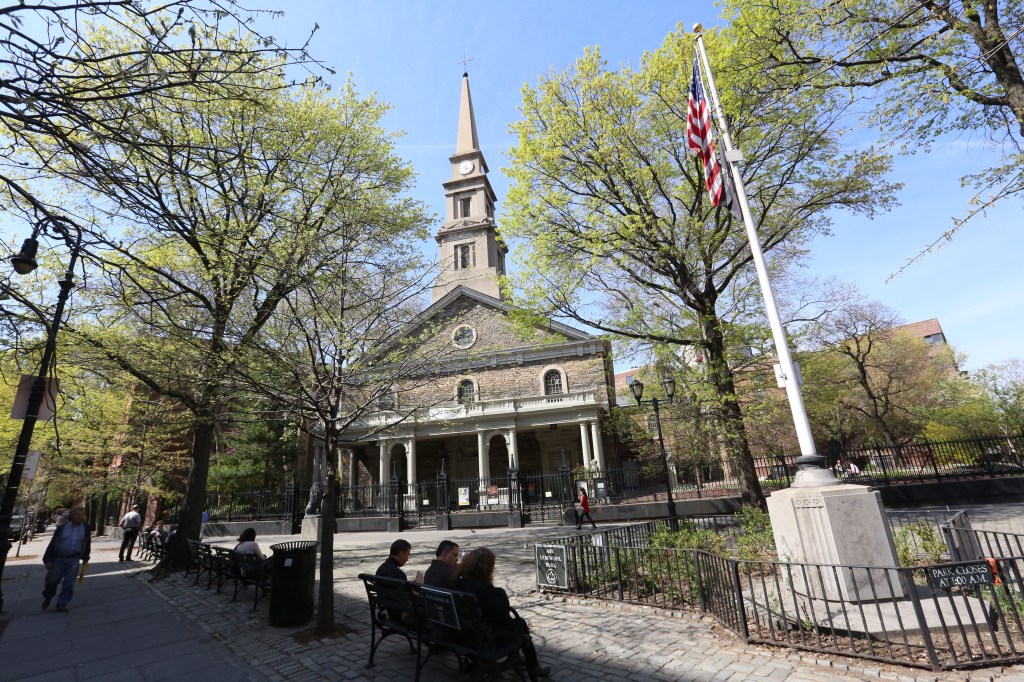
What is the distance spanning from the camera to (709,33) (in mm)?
11391

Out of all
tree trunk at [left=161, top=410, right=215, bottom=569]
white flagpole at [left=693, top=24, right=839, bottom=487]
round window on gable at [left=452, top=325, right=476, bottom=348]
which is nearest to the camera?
white flagpole at [left=693, top=24, right=839, bottom=487]

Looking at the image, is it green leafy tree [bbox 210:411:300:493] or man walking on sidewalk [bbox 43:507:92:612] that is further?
green leafy tree [bbox 210:411:300:493]

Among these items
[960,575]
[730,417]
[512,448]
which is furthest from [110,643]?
[512,448]

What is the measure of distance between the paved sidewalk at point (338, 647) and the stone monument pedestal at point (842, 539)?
0.95 metres

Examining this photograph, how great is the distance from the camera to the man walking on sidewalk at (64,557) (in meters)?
8.30

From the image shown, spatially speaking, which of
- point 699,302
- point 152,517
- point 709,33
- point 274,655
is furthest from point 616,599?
point 152,517

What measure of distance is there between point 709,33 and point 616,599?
12688 millimetres

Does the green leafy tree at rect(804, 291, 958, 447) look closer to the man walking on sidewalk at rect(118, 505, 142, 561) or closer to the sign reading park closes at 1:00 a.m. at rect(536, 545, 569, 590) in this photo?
the sign reading park closes at 1:00 a.m. at rect(536, 545, 569, 590)

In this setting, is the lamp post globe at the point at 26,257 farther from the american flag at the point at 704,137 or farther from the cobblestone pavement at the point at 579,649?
the american flag at the point at 704,137

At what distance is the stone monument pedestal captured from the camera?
16.7ft

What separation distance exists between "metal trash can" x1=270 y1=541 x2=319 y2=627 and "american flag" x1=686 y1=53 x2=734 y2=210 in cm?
861

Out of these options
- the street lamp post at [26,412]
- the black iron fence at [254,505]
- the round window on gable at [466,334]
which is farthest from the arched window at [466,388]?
the street lamp post at [26,412]

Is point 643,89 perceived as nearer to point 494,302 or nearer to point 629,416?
point 629,416

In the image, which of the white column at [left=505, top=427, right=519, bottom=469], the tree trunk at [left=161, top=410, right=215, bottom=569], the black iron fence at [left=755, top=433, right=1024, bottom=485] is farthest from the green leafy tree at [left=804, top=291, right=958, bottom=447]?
the tree trunk at [left=161, top=410, right=215, bottom=569]
